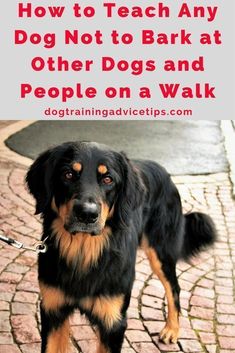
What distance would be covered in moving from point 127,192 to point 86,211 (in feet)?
1.92

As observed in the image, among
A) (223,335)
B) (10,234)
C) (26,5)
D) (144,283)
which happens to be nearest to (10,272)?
(10,234)

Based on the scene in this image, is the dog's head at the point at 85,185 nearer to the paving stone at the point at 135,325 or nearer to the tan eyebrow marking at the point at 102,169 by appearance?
the tan eyebrow marking at the point at 102,169

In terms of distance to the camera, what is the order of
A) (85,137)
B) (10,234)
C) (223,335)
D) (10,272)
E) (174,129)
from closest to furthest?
1. (223,335)
2. (10,272)
3. (10,234)
4. (85,137)
5. (174,129)

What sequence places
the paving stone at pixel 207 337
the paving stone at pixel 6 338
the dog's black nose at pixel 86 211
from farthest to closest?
the paving stone at pixel 207 337, the paving stone at pixel 6 338, the dog's black nose at pixel 86 211

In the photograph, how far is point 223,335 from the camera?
4.49 meters

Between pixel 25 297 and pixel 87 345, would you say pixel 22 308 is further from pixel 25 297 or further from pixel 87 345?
pixel 87 345

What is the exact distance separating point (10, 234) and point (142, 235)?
2.13 meters

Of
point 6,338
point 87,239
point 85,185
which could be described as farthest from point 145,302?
point 85,185

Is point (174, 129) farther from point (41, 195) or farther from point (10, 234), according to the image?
point (41, 195)

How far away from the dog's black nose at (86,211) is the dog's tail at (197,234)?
6.10ft

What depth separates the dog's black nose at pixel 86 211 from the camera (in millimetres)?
3148

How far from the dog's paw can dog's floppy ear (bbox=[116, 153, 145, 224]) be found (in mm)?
1266

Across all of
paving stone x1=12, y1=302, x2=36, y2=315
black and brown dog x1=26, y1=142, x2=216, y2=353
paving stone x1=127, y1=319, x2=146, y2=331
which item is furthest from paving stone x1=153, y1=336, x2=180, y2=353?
paving stone x1=12, y1=302, x2=36, y2=315

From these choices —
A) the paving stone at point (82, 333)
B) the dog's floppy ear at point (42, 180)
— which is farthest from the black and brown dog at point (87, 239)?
the paving stone at point (82, 333)
